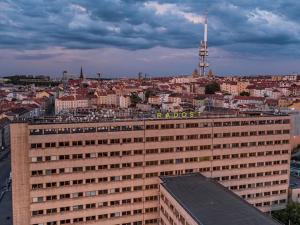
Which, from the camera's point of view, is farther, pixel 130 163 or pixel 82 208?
pixel 130 163

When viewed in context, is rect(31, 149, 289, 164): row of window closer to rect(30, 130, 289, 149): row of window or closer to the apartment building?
the apartment building

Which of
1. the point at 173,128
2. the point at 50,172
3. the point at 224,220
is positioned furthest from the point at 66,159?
the point at 224,220

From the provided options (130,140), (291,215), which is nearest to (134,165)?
(130,140)

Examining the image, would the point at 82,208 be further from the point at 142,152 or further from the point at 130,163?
the point at 142,152

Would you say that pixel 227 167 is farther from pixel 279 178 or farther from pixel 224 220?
pixel 224 220

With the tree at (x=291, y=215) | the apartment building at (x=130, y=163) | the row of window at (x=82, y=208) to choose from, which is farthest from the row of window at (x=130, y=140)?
the tree at (x=291, y=215)

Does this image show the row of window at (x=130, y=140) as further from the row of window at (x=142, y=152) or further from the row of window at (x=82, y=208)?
the row of window at (x=82, y=208)

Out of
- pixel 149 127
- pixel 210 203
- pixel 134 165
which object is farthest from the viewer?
pixel 149 127
